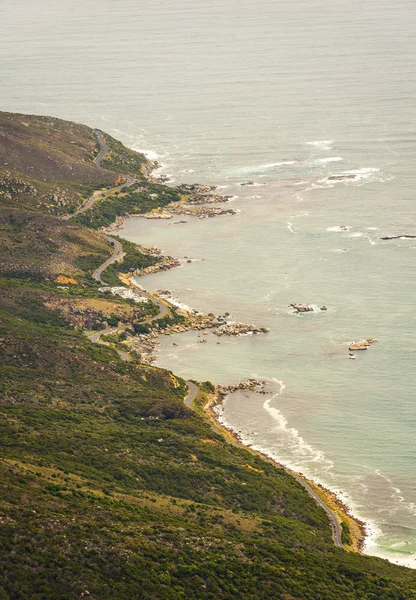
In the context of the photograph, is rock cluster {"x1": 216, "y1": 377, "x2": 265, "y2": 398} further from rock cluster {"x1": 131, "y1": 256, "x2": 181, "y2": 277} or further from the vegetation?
the vegetation

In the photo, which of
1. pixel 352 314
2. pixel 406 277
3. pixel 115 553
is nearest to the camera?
pixel 115 553

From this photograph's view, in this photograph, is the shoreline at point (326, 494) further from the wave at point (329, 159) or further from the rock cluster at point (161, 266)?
the wave at point (329, 159)

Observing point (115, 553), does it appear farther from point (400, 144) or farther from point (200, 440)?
point (400, 144)

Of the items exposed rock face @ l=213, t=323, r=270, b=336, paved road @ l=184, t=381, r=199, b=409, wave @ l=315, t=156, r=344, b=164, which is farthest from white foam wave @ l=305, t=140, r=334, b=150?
paved road @ l=184, t=381, r=199, b=409

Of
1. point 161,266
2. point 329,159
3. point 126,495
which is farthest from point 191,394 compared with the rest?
point 329,159

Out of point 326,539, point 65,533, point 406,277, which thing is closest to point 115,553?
point 65,533

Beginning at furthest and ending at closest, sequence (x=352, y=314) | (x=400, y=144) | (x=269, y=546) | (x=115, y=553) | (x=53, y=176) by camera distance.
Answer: (x=400, y=144), (x=53, y=176), (x=352, y=314), (x=269, y=546), (x=115, y=553)

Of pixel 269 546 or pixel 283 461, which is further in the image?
pixel 283 461
